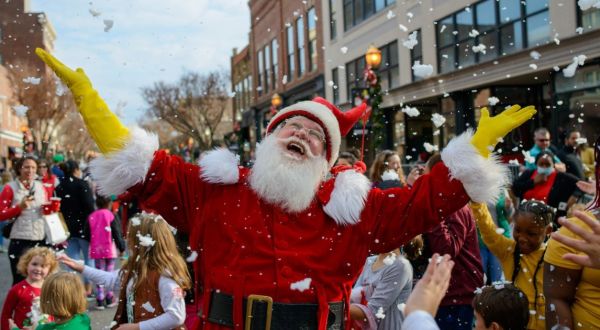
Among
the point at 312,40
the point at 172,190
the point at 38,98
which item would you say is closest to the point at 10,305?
the point at 172,190

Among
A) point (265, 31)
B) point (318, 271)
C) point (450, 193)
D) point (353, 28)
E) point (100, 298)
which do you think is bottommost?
point (100, 298)

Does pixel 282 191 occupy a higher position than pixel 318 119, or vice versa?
pixel 318 119

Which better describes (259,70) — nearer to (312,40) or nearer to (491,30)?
(312,40)

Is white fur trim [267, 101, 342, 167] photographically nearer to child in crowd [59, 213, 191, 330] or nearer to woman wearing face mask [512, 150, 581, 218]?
child in crowd [59, 213, 191, 330]

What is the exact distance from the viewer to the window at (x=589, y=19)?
38.1 ft

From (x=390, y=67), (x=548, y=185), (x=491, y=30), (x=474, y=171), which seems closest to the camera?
(x=474, y=171)

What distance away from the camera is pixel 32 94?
98.0ft

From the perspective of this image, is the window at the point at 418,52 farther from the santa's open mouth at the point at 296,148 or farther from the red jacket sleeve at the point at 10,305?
the santa's open mouth at the point at 296,148

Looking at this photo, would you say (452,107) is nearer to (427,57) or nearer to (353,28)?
(427,57)

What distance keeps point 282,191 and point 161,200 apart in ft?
1.80

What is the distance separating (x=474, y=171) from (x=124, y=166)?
149 cm

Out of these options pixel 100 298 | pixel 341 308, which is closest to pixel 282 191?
pixel 341 308

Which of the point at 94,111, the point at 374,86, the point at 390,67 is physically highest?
the point at 390,67

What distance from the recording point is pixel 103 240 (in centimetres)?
756
